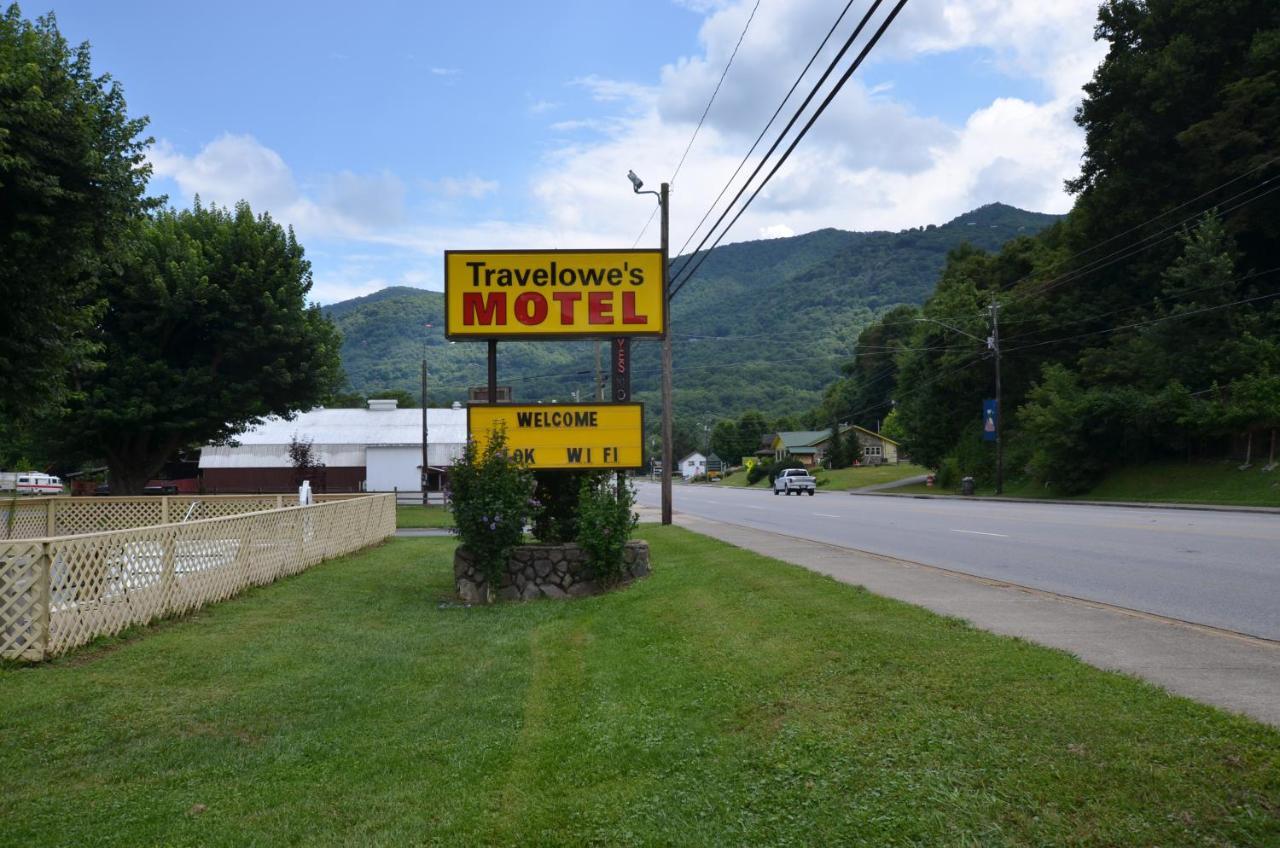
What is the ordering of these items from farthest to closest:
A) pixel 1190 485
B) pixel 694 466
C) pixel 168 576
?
1. pixel 694 466
2. pixel 1190 485
3. pixel 168 576

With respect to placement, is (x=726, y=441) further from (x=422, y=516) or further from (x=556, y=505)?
(x=556, y=505)

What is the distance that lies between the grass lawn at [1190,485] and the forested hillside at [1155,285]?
799mm

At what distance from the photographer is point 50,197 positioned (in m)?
11.9

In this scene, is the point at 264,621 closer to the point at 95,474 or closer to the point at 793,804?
the point at 793,804

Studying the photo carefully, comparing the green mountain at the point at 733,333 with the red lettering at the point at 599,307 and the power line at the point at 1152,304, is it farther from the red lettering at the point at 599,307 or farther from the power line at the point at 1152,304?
the red lettering at the point at 599,307

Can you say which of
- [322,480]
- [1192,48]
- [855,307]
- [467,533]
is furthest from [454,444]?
[855,307]

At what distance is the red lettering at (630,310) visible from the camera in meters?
15.6

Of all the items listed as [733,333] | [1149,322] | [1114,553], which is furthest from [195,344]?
[733,333]

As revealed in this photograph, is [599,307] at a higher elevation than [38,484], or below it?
higher

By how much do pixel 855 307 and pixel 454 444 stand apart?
2943 inches

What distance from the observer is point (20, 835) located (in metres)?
5.06

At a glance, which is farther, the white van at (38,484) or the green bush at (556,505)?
the white van at (38,484)

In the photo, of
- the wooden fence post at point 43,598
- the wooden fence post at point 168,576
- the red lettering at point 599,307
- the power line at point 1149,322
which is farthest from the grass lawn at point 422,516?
the power line at point 1149,322

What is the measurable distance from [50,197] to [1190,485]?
38949 mm
